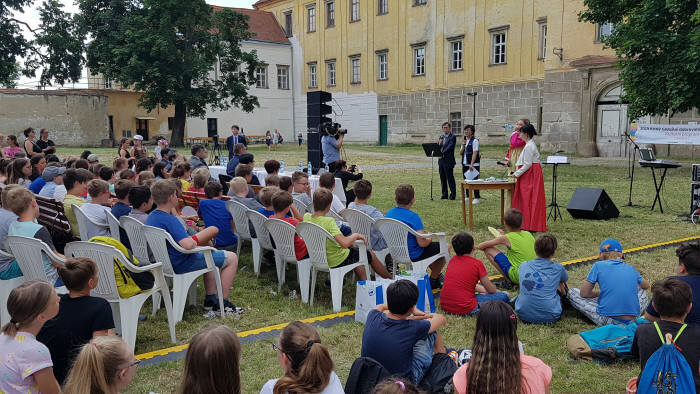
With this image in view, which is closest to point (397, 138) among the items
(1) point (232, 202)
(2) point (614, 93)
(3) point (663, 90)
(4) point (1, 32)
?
(2) point (614, 93)

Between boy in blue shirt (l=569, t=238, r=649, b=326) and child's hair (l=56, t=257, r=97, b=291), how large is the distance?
3.60m

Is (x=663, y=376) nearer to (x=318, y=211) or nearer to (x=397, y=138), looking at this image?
(x=318, y=211)

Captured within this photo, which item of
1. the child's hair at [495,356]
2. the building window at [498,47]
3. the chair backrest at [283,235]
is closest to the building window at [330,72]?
the building window at [498,47]

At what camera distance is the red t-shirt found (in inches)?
193

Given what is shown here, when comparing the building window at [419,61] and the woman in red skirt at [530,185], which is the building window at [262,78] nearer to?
the building window at [419,61]

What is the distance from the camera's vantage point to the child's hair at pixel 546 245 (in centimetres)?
474

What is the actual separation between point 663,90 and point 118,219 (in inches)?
687

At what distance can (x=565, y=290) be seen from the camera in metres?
5.10

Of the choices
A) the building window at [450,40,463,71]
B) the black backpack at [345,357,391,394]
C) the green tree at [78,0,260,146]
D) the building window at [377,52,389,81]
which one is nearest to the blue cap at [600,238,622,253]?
the black backpack at [345,357,391,394]

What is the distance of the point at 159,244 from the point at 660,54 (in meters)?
18.1

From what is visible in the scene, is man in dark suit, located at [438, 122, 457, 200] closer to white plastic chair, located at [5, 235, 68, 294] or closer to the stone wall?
white plastic chair, located at [5, 235, 68, 294]

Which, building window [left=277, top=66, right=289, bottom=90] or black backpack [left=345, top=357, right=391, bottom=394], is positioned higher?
building window [left=277, top=66, right=289, bottom=90]

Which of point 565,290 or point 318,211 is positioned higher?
point 318,211

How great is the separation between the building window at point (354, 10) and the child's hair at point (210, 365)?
3760 cm
